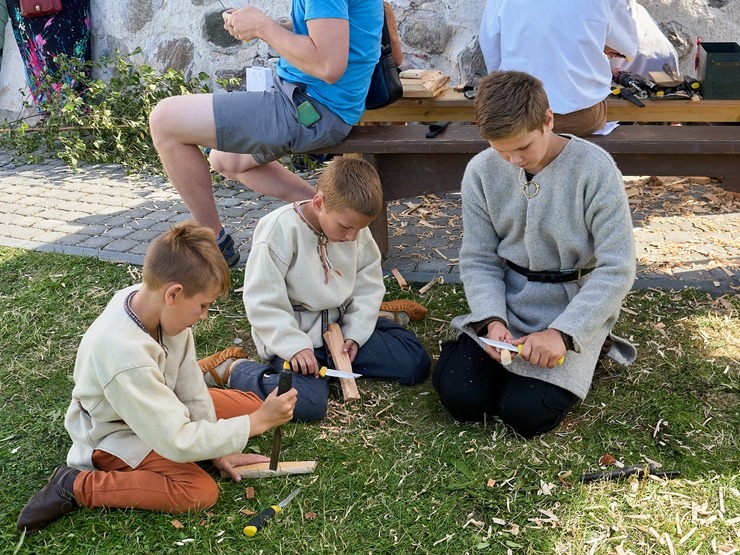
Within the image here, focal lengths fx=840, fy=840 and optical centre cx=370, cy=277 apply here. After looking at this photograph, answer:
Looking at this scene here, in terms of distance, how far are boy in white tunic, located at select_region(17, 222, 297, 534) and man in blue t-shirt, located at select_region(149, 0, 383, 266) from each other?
4.77 feet

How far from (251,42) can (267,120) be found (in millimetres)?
2693

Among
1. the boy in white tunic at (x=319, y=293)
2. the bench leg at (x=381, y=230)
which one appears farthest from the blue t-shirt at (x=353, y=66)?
the boy in white tunic at (x=319, y=293)

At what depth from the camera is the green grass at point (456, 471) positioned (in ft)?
8.63

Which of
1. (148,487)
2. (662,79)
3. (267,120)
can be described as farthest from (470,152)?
(148,487)

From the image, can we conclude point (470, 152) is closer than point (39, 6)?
Yes

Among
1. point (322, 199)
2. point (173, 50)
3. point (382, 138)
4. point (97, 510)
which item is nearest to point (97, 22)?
point (173, 50)

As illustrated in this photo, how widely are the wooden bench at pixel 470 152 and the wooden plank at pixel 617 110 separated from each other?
0.61 meters

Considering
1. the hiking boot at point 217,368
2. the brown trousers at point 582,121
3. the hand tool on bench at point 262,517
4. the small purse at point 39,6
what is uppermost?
the small purse at point 39,6

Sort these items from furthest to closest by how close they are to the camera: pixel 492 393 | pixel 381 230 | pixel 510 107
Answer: pixel 381 230
pixel 492 393
pixel 510 107

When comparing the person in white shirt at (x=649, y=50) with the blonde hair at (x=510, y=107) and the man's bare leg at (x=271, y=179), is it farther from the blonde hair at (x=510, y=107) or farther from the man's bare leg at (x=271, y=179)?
the blonde hair at (x=510, y=107)

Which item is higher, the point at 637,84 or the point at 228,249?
the point at 637,84

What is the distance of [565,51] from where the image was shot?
4.18 m

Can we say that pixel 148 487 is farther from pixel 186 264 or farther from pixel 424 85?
pixel 424 85

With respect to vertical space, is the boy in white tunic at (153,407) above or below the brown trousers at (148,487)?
above
